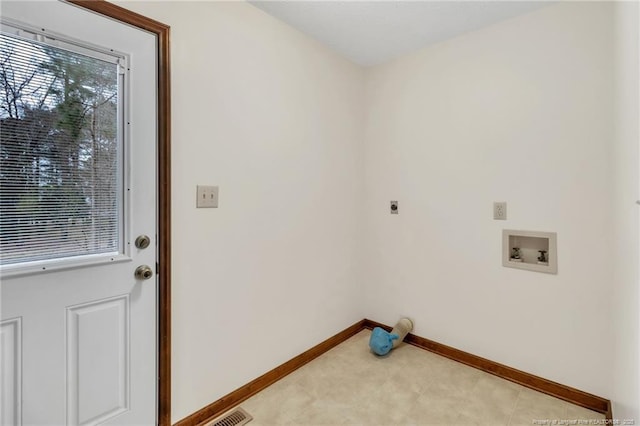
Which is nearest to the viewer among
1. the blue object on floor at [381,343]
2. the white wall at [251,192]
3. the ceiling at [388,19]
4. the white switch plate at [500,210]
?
the white wall at [251,192]

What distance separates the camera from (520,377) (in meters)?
1.97

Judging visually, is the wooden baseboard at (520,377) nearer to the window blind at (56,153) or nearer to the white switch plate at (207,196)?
the white switch plate at (207,196)

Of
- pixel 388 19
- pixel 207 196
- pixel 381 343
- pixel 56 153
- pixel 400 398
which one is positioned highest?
pixel 388 19

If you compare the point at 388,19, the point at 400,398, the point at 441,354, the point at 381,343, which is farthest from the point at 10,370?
the point at 388,19

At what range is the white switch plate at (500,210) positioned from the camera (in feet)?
6.59

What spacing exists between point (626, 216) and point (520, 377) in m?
1.21

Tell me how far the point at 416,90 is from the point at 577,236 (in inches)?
57.0

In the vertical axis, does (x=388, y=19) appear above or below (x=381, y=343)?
above

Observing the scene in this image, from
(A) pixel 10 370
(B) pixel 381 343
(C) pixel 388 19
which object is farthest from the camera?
(B) pixel 381 343

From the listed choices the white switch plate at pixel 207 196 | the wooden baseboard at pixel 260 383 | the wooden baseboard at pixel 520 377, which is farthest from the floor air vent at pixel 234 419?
the wooden baseboard at pixel 520 377

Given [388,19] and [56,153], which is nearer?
[56,153]

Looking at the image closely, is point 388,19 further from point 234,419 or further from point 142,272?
point 234,419

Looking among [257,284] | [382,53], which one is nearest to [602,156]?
[382,53]

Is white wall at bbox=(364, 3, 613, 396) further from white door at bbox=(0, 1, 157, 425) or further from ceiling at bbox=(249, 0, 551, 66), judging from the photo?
white door at bbox=(0, 1, 157, 425)
